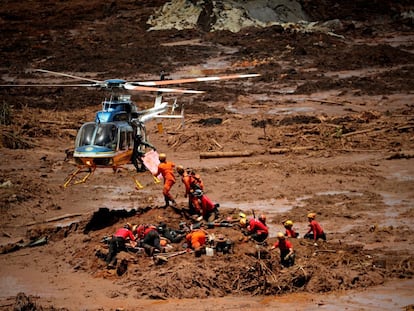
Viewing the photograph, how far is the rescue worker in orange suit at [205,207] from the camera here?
56.9 feet

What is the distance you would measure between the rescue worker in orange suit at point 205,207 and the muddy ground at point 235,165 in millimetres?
506

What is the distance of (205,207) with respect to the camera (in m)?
17.4

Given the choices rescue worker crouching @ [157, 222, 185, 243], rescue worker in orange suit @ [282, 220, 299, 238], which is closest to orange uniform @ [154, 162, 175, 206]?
rescue worker crouching @ [157, 222, 185, 243]

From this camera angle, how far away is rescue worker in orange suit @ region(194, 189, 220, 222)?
683 inches

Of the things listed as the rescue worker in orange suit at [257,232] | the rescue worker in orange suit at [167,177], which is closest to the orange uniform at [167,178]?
the rescue worker in orange suit at [167,177]

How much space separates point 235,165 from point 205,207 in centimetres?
682

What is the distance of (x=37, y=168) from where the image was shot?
80.4ft

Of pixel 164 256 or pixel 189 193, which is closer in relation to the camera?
pixel 164 256

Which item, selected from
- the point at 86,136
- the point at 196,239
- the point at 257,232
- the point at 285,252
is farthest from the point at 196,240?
the point at 86,136

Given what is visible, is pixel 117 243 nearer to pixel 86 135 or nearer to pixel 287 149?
pixel 86 135

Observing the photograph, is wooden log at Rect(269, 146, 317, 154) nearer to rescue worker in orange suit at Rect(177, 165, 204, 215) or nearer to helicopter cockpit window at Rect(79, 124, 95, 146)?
rescue worker in orange suit at Rect(177, 165, 204, 215)

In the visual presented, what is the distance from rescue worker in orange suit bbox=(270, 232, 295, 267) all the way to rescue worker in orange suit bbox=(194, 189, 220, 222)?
2725mm

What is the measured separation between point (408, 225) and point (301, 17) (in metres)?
35.0

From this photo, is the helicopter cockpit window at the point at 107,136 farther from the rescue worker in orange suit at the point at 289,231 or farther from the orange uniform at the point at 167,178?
the rescue worker in orange suit at the point at 289,231
